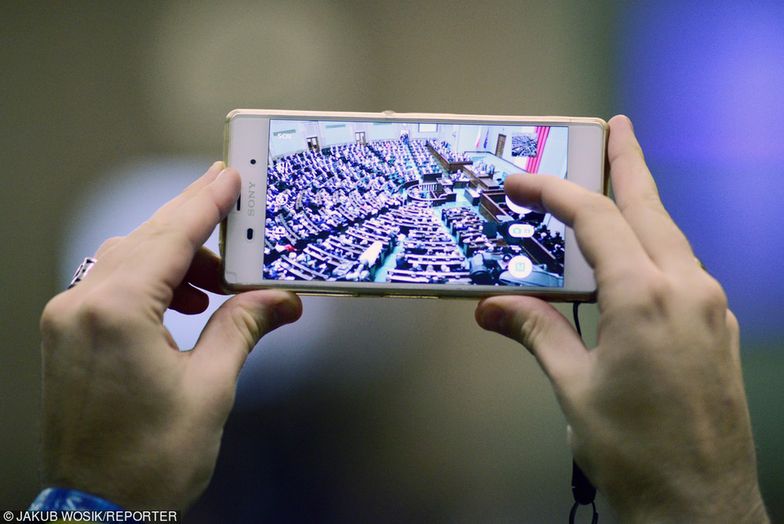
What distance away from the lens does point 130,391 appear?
0.36m

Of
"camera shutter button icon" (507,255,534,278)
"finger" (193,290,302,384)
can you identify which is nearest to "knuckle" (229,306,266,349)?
"finger" (193,290,302,384)

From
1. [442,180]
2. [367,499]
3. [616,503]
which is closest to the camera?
[616,503]

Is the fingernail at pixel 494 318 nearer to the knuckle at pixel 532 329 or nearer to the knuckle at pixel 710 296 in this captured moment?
the knuckle at pixel 532 329

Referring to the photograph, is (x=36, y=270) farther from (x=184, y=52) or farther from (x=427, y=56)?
(x=427, y=56)

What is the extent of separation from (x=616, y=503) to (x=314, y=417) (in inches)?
14.7

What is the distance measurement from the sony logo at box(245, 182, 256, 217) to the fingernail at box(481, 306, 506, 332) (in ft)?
0.71

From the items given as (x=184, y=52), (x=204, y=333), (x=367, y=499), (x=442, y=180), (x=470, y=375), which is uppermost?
(x=184, y=52)

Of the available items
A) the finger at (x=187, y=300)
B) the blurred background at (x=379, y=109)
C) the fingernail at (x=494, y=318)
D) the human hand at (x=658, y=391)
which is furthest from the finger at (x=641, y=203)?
the finger at (x=187, y=300)

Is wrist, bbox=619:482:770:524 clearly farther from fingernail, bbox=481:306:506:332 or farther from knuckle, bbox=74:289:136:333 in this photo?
knuckle, bbox=74:289:136:333

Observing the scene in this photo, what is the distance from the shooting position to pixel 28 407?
70cm

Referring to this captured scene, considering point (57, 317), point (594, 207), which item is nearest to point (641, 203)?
point (594, 207)

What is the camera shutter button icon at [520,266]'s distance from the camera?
1.57 ft

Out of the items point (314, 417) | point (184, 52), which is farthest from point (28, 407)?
point (184, 52)

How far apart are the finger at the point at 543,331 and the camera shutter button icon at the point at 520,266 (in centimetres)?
5
